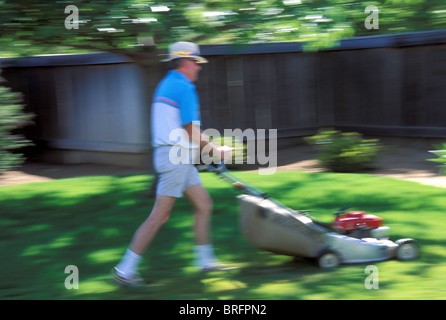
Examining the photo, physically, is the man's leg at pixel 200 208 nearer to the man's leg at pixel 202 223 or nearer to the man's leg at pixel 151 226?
the man's leg at pixel 202 223

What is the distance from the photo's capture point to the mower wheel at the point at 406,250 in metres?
5.73

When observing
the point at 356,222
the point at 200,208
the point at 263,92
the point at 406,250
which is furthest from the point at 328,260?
the point at 263,92

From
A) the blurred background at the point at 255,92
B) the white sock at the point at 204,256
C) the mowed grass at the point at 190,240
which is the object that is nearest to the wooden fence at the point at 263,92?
the blurred background at the point at 255,92

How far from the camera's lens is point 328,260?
5.48 m

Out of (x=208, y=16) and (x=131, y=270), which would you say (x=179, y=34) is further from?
(x=131, y=270)

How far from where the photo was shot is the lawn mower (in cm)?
530

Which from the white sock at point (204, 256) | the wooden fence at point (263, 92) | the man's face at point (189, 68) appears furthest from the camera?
the wooden fence at point (263, 92)

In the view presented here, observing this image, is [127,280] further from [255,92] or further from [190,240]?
[255,92]

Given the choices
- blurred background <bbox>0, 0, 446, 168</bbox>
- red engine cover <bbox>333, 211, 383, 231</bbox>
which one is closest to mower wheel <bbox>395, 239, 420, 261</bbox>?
red engine cover <bbox>333, 211, 383, 231</bbox>

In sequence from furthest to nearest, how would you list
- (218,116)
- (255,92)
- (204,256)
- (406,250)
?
(255,92) → (218,116) → (406,250) → (204,256)

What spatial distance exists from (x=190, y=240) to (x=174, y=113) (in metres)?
2.02

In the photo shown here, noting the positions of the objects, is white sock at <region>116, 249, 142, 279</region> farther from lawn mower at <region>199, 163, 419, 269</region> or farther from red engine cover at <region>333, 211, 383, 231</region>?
red engine cover at <region>333, 211, 383, 231</region>
